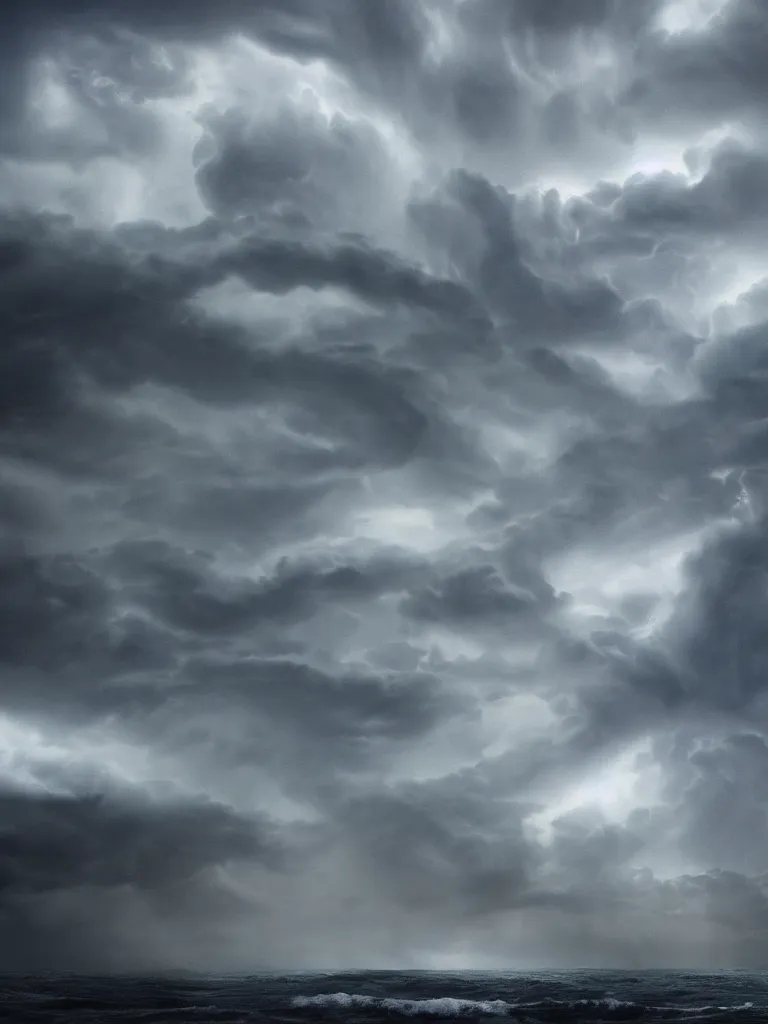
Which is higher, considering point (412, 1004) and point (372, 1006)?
point (372, 1006)

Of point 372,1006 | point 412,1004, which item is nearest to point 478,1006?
point 412,1004

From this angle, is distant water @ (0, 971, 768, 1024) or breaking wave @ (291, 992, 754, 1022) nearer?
distant water @ (0, 971, 768, 1024)

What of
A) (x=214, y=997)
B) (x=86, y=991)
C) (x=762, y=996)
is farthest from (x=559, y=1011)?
(x=86, y=991)

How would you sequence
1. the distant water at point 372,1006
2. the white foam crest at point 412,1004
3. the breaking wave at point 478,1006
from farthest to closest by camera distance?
the white foam crest at point 412,1004 → the breaking wave at point 478,1006 → the distant water at point 372,1006

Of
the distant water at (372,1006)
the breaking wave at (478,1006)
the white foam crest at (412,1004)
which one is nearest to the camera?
the distant water at (372,1006)

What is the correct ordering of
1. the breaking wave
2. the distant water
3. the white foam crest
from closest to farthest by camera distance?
the distant water < the breaking wave < the white foam crest

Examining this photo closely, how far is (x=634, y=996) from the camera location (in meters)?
91.6

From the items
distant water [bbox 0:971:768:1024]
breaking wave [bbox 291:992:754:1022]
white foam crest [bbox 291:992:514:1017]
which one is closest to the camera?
distant water [bbox 0:971:768:1024]

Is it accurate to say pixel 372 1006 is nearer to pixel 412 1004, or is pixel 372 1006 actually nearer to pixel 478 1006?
pixel 412 1004

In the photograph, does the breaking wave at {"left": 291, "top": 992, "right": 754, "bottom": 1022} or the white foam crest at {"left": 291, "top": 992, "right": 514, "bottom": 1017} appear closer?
the breaking wave at {"left": 291, "top": 992, "right": 754, "bottom": 1022}

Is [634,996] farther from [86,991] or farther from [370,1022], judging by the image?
[86,991]

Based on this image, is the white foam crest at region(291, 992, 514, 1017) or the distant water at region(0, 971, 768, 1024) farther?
the white foam crest at region(291, 992, 514, 1017)

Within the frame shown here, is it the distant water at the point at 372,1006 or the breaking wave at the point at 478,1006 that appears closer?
the distant water at the point at 372,1006

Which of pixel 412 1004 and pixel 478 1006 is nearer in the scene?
pixel 478 1006
